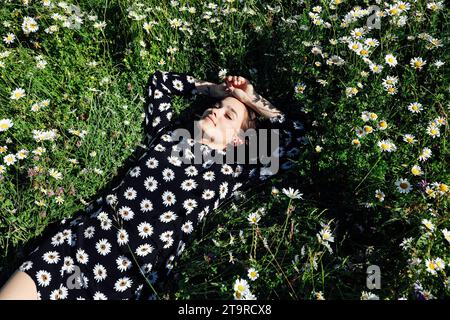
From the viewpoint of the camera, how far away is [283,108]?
12.9 feet

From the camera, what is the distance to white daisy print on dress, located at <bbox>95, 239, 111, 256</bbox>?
9.86ft

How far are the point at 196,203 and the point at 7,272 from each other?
62.5 inches

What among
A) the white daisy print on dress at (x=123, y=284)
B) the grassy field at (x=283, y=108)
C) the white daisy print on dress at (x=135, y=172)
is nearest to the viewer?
the grassy field at (x=283, y=108)

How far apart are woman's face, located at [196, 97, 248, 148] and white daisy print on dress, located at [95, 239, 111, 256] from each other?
1256 millimetres

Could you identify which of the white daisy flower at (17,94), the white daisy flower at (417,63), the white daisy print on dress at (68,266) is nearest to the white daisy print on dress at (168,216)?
the white daisy print on dress at (68,266)

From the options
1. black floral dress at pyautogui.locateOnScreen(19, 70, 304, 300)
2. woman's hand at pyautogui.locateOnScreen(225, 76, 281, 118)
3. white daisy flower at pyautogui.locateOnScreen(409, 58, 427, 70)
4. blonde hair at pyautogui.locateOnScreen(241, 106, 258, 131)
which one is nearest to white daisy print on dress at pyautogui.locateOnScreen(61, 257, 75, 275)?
black floral dress at pyautogui.locateOnScreen(19, 70, 304, 300)

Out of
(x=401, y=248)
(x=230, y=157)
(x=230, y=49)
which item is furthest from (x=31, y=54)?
(x=401, y=248)

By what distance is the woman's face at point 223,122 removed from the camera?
351 cm

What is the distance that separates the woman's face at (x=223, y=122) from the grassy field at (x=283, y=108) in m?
0.55

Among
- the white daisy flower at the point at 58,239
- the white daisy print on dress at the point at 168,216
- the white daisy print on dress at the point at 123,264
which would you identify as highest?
the white daisy print on dress at the point at 168,216

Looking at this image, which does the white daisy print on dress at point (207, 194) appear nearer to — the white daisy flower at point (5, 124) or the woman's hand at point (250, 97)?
the woman's hand at point (250, 97)

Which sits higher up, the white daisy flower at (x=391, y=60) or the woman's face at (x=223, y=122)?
the white daisy flower at (x=391, y=60)

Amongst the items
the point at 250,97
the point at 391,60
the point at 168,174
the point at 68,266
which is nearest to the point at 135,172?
the point at 168,174
